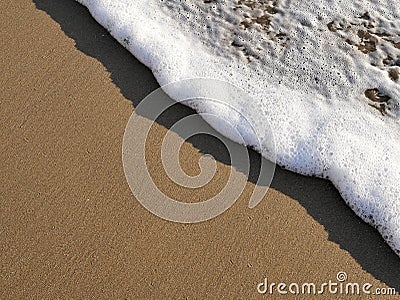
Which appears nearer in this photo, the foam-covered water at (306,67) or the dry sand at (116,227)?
the dry sand at (116,227)

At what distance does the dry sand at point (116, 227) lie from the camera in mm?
2467

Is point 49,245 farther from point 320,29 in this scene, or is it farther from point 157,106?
point 320,29

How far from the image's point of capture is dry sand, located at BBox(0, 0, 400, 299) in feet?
8.09

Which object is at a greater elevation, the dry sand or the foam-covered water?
the foam-covered water

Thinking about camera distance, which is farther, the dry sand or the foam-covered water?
the foam-covered water

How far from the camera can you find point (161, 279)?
247 centimetres

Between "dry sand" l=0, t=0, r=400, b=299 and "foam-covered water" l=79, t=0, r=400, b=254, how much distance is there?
17cm

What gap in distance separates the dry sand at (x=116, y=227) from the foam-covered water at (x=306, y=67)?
169 mm

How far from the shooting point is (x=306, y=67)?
3.46 metres

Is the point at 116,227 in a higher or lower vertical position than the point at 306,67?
lower

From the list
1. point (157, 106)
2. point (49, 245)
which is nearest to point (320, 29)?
point (157, 106)

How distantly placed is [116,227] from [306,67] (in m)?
1.70

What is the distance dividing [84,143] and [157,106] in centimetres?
49

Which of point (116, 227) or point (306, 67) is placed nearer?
point (116, 227)
